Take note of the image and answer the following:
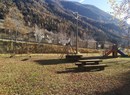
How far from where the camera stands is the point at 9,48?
41.7 m

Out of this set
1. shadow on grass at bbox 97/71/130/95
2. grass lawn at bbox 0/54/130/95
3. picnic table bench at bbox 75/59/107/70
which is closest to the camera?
grass lawn at bbox 0/54/130/95

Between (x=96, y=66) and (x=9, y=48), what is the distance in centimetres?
2347

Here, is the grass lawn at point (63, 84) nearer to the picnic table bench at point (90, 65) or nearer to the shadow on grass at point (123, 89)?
the shadow on grass at point (123, 89)

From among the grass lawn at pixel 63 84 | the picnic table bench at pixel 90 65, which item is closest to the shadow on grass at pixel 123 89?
the grass lawn at pixel 63 84


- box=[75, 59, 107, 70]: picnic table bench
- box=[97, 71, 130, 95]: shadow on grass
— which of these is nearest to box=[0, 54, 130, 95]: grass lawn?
box=[97, 71, 130, 95]: shadow on grass

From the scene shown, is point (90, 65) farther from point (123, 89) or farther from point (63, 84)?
point (123, 89)

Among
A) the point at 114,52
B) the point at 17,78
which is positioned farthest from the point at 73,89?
A: the point at 114,52

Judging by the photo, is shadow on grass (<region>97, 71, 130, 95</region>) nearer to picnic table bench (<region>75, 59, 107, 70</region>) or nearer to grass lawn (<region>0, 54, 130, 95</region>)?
grass lawn (<region>0, 54, 130, 95</region>)

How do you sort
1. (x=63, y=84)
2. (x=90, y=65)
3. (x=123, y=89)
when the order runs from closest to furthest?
(x=123, y=89)
(x=63, y=84)
(x=90, y=65)

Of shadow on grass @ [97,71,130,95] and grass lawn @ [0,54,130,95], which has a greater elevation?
grass lawn @ [0,54,130,95]

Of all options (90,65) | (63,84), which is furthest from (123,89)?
(90,65)

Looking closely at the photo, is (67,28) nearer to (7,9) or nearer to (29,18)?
(29,18)

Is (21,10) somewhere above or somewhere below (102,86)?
above

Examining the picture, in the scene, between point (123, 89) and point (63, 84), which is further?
point (63, 84)
